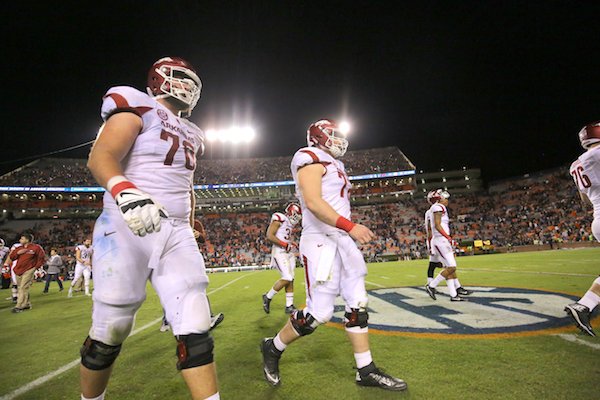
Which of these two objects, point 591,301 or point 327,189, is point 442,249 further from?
point 327,189

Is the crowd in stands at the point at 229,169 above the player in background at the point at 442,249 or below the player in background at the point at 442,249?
above

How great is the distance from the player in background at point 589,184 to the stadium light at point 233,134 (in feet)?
105

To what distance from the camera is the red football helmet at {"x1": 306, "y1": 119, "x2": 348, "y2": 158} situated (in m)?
3.59

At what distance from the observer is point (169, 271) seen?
6.36ft

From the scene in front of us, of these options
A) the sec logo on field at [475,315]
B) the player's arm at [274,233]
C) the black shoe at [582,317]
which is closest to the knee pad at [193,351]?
the sec logo on field at [475,315]

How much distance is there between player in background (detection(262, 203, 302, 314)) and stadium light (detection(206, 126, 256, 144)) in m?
28.1

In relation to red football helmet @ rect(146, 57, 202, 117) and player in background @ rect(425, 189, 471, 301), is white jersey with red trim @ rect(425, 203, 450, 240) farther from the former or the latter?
red football helmet @ rect(146, 57, 202, 117)

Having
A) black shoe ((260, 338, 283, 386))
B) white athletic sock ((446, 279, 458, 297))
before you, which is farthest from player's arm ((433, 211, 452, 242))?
black shoe ((260, 338, 283, 386))

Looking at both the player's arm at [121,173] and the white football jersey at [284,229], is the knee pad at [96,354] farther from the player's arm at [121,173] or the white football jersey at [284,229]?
the white football jersey at [284,229]

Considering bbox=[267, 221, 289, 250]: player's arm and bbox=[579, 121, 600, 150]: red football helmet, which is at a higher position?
bbox=[579, 121, 600, 150]: red football helmet

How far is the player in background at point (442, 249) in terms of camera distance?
6891 millimetres

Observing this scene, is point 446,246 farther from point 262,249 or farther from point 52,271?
point 262,249

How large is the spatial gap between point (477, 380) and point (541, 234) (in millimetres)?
37252

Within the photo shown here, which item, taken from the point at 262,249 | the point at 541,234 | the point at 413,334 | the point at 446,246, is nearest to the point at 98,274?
the point at 413,334
